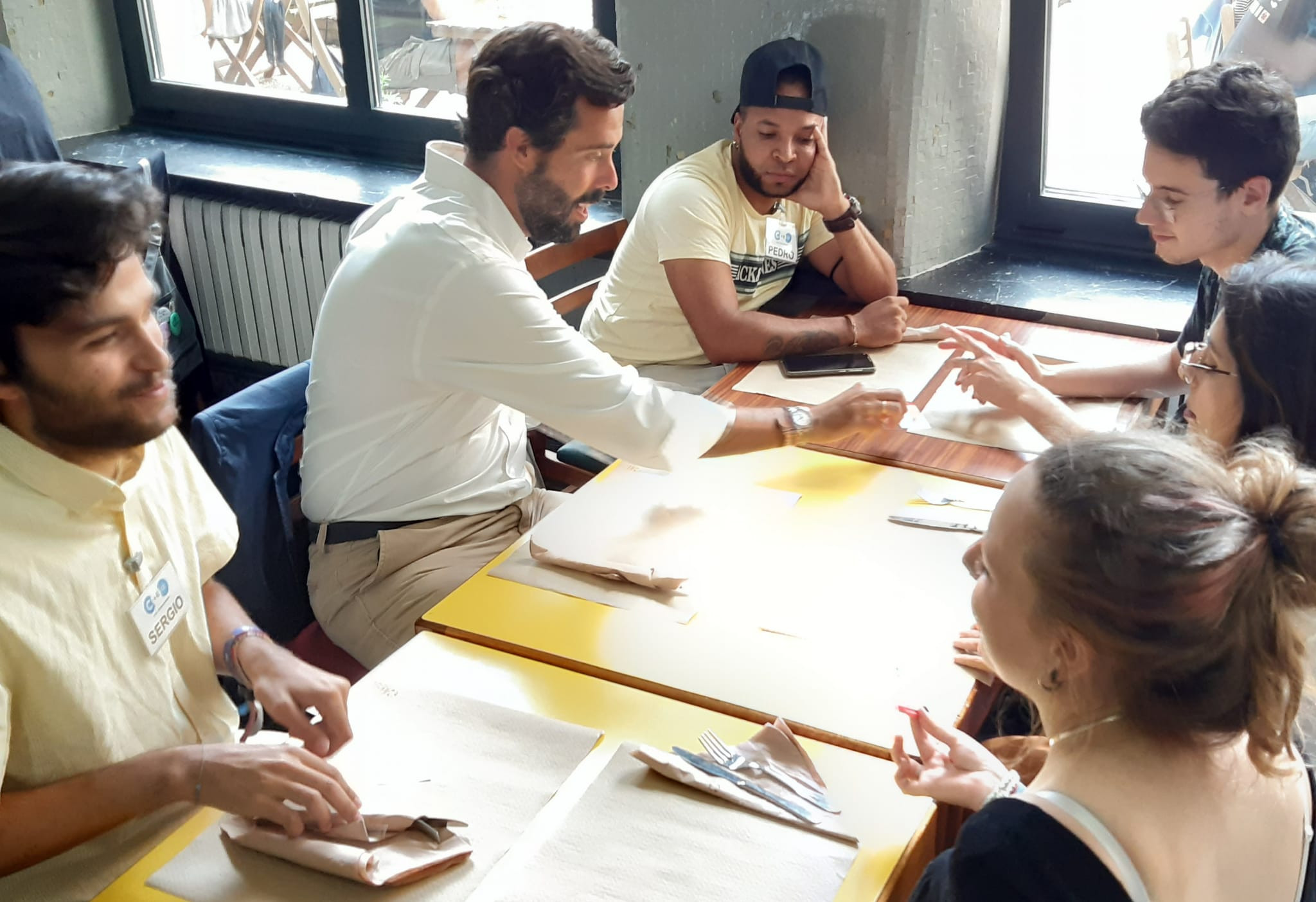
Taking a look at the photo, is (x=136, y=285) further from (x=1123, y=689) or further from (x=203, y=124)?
(x=203, y=124)

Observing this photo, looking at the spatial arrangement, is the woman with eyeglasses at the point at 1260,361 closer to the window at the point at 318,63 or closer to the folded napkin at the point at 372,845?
the folded napkin at the point at 372,845

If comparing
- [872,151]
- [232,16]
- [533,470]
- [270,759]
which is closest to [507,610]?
[270,759]

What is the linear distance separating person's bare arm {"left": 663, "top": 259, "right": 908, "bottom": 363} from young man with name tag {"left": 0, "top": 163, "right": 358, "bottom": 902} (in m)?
1.35

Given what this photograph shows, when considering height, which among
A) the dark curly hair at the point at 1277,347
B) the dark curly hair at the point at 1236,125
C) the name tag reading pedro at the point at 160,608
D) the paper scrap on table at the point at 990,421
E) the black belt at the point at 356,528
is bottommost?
the black belt at the point at 356,528

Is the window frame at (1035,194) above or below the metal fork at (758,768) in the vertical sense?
above

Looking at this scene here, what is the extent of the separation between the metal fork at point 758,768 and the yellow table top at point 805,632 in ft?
0.27

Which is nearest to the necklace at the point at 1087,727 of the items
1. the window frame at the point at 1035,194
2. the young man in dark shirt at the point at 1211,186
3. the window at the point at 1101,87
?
the young man in dark shirt at the point at 1211,186

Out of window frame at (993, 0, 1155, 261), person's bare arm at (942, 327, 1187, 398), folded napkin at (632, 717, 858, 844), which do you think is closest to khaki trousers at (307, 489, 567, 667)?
folded napkin at (632, 717, 858, 844)

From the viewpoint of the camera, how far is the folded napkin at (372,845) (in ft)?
3.33

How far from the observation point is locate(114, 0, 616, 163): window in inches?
132

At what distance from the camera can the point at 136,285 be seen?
1.14 m

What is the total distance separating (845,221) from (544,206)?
0.90 metres

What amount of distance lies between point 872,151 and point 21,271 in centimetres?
207

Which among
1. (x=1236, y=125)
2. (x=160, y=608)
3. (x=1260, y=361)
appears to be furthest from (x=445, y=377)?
(x=1236, y=125)
